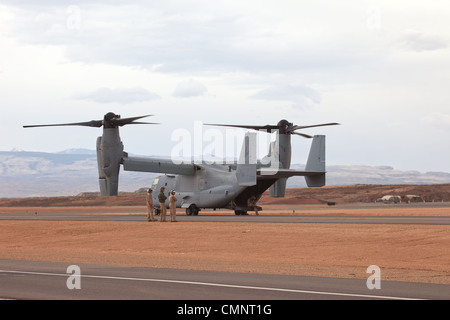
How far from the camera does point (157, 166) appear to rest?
54.7m

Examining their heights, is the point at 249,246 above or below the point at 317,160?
below

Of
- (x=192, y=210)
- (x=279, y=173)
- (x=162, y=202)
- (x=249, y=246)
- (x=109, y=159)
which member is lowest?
(x=249, y=246)

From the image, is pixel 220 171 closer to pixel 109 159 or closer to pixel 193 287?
pixel 109 159

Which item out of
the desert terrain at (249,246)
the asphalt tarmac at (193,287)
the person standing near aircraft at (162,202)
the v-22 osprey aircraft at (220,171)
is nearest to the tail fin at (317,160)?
the v-22 osprey aircraft at (220,171)

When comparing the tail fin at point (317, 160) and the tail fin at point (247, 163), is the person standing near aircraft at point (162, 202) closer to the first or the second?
the tail fin at point (247, 163)

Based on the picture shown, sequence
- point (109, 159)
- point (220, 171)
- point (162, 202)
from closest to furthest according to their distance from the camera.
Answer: point (162, 202) < point (109, 159) < point (220, 171)

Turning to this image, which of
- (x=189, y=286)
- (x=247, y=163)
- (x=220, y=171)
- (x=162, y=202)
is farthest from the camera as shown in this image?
(x=220, y=171)

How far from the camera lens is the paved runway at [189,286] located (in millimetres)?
14688

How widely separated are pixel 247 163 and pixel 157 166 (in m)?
8.48

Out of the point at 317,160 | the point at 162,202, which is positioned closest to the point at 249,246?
the point at 162,202

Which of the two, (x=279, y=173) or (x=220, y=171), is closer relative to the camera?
(x=279, y=173)

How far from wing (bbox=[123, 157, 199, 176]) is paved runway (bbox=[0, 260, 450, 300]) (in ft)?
105

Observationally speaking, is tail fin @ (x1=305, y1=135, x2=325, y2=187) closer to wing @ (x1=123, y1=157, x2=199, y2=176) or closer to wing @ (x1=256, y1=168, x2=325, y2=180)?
wing @ (x1=256, y1=168, x2=325, y2=180)
